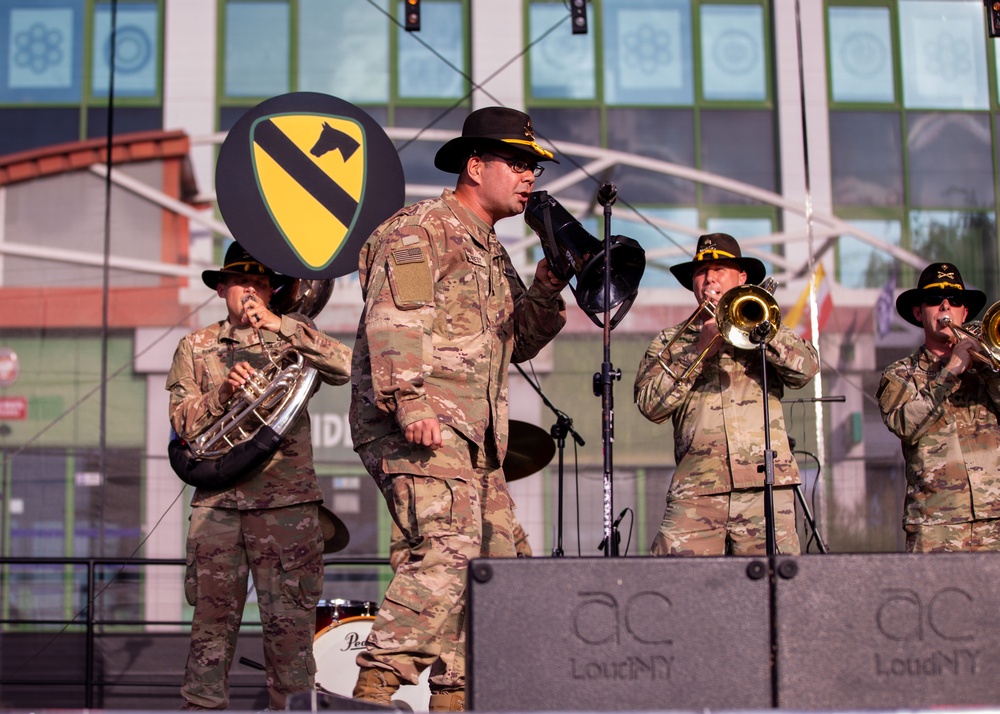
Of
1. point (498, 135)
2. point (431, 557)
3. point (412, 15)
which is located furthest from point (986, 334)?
point (412, 15)

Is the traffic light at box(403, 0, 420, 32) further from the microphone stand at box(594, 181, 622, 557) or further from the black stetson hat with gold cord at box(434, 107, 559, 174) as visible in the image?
the microphone stand at box(594, 181, 622, 557)

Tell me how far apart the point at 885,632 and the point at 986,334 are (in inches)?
107

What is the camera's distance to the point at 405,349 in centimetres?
383

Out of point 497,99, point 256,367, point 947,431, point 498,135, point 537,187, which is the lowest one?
point 947,431

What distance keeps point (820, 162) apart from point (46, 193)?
4903 mm

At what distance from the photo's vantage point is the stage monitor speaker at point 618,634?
9.84 feet

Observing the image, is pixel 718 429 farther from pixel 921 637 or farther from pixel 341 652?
pixel 341 652

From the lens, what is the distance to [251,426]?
211 inches

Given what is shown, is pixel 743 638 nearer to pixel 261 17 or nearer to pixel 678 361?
pixel 678 361

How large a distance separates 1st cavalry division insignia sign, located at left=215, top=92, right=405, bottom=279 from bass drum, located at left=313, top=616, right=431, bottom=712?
174 centimetres

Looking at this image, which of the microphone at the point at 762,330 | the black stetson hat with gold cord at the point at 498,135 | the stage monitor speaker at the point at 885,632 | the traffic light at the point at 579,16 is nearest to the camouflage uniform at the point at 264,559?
the black stetson hat with gold cord at the point at 498,135

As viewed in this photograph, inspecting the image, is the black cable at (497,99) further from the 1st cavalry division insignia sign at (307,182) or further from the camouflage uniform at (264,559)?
the camouflage uniform at (264,559)

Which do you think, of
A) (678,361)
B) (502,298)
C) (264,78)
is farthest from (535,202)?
(264,78)

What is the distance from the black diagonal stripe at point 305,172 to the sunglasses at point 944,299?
2.80 meters
